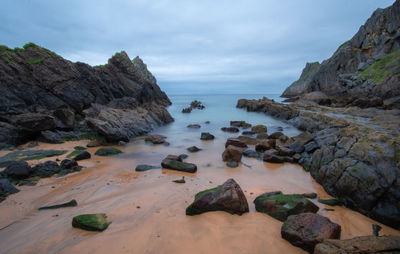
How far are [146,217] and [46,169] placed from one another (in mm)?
4811

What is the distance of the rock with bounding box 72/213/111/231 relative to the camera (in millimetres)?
4036

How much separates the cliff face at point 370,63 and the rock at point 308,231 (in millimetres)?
26758

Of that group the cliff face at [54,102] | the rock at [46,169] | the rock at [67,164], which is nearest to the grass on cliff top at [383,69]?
the cliff face at [54,102]

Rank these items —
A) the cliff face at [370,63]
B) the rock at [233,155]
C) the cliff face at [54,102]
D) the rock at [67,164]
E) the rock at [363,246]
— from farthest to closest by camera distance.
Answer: the cliff face at [370,63] → the cliff face at [54,102] → the rock at [233,155] → the rock at [67,164] → the rock at [363,246]

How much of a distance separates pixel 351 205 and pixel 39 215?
7.37 meters

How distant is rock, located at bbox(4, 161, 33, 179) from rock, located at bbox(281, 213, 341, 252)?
7.63 meters

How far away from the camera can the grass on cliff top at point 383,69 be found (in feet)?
91.5

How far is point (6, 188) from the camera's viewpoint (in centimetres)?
562

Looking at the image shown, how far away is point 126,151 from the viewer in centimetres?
1130

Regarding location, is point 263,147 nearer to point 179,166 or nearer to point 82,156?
point 179,166

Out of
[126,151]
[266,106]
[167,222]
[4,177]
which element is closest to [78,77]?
[126,151]

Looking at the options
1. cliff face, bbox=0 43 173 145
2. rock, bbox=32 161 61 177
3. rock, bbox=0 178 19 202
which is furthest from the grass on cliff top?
rock, bbox=0 178 19 202

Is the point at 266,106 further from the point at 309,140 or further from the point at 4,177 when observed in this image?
the point at 4,177

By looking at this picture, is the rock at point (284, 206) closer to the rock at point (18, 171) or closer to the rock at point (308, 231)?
the rock at point (308, 231)
